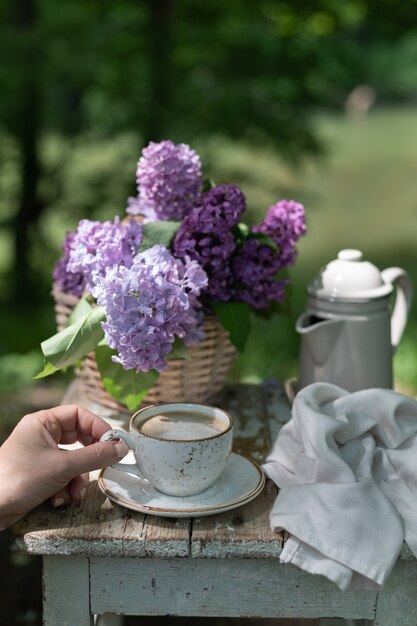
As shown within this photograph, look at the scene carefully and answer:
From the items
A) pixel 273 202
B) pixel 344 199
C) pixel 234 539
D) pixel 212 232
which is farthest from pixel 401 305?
pixel 344 199

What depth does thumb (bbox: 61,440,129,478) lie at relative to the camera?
977 millimetres

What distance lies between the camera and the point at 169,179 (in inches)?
50.8

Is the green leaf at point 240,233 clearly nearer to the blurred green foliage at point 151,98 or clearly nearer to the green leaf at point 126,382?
the green leaf at point 126,382

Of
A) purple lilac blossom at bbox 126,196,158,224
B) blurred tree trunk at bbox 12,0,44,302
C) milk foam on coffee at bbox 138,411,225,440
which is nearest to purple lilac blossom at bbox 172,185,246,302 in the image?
purple lilac blossom at bbox 126,196,158,224

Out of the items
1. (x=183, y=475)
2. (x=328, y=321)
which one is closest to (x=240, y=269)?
(x=328, y=321)

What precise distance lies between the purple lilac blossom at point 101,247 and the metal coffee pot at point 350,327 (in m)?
0.31

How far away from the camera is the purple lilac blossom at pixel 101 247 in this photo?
117 centimetres

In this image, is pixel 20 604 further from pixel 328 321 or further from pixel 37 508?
pixel 328 321

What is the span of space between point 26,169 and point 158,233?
8.86 ft

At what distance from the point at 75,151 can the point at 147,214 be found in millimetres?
2638

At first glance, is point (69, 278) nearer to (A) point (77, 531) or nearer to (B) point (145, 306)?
(B) point (145, 306)

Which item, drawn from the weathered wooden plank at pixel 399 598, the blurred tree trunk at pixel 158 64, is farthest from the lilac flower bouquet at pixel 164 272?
the blurred tree trunk at pixel 158 64

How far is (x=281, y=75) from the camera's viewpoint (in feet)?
11.4

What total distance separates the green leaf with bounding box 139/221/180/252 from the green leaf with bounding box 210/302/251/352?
0.13 m
